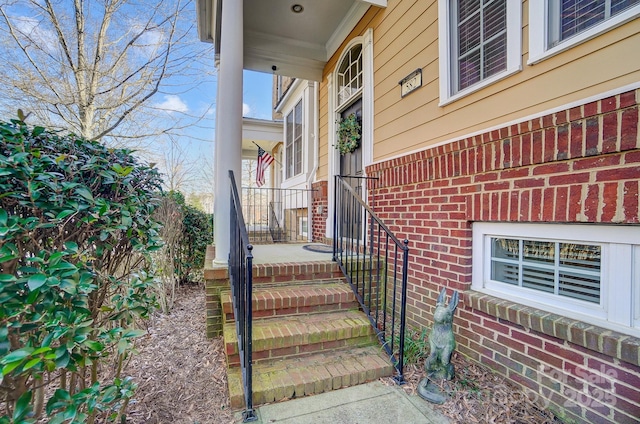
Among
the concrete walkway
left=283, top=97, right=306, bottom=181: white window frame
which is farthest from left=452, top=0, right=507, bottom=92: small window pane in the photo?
left=283, top=97, right=306, bottom=181: white window frame

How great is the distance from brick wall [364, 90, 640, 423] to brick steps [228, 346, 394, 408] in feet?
2.38

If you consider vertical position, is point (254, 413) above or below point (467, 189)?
below

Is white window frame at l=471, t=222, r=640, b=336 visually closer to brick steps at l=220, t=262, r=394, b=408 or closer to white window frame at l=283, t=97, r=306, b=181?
brick steps at l=220, t=262, r=394, b=408

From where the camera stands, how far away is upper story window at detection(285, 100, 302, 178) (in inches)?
253

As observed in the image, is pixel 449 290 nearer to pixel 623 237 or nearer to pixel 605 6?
pixel 623 237

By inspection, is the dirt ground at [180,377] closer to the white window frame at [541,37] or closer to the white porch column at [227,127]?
the white porch column at [227,127]

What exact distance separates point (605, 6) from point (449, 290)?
1960 millimetres

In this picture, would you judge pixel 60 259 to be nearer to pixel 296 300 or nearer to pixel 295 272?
pixel 296 300

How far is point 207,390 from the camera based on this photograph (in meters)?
1.95

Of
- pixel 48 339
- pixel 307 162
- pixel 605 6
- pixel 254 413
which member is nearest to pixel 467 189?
pixel 605 6

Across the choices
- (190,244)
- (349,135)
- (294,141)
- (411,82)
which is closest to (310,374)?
(411,82)

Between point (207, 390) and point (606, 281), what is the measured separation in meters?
2.43

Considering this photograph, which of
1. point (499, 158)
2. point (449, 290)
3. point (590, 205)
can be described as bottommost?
point (449, 290)

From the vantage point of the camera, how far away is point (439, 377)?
201cm
